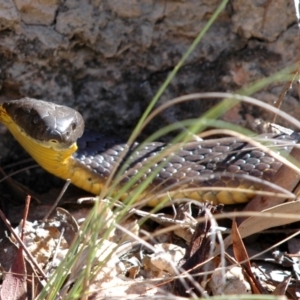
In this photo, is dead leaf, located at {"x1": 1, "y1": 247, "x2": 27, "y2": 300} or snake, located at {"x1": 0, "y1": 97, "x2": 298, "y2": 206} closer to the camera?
dead leaf, located at {"x1": 1, "y1": 247, "x2": 27, "y2": 300}

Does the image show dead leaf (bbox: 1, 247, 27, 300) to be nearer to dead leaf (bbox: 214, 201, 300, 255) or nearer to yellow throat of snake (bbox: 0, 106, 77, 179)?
yellow throat of snake (bbox: 0, 106, 77, 179)

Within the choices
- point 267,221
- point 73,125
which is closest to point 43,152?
point 73,125

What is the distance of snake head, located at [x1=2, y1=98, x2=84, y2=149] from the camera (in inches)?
130

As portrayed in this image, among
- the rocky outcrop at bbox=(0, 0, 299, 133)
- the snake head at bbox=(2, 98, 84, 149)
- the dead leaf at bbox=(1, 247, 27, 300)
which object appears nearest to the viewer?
the dead leaf at bbox=(1, 247, 27, 300)

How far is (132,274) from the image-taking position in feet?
9.73

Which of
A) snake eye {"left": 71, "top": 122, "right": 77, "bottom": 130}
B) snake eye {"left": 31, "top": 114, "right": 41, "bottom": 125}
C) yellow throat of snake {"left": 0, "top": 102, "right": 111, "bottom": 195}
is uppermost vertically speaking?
snake eye {"left": 71, "top": 122, "right": 77, "bottom": 130}

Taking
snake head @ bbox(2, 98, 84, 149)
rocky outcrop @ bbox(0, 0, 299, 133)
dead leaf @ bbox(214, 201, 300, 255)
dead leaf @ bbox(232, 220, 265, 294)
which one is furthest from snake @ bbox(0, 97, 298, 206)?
dead leaf @ bbox(232, 220, 265, 294)

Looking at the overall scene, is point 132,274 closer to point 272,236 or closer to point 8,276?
point 8,276

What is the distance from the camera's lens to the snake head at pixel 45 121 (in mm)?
3293

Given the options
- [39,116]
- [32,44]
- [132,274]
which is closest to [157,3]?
[32,44]

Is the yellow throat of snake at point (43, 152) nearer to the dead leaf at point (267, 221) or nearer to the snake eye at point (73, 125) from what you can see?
the snake eye at point (73, 125)

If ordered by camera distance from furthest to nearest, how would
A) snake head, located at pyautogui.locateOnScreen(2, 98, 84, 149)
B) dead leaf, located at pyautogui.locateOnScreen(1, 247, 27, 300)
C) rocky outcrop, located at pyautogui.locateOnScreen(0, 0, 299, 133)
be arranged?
rocky outcrop, located at pyautogui.locateOnScreen(0, 0, 299, 133) < snake head, located at pyautogui.locateOnScreen(2, 98, 84, 149) < dead leaf, located at pyautogui.locateOnScreen(1, 247, 27, 300)

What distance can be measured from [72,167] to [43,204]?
0.25 metres

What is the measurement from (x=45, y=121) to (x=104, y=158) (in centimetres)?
45
